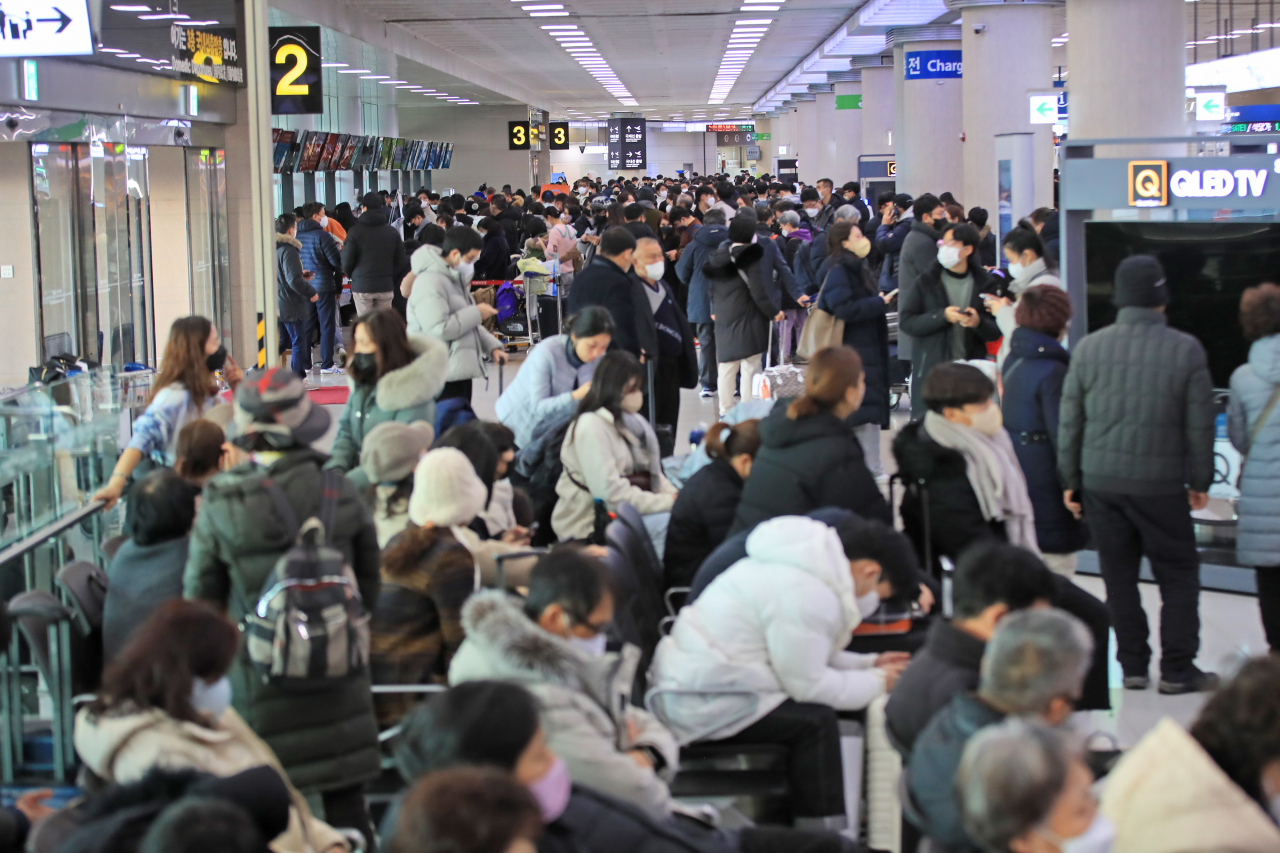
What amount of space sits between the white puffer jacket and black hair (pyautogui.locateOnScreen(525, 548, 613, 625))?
641 mm

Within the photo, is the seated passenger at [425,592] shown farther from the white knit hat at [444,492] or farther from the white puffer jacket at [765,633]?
the white puffer jacket at [765,633]

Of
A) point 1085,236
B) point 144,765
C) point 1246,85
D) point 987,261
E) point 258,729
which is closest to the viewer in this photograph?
point 144,765

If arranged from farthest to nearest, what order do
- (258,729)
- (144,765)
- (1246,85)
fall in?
(1246,85) → (258,729) → (144,765)

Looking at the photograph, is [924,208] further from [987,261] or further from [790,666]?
[790,666]

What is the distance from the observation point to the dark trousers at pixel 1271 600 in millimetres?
5285

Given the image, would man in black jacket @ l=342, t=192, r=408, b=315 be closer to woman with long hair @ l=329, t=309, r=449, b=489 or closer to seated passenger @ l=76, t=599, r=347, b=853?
woman with long hair @ l=329, t=309, r=449, b=489

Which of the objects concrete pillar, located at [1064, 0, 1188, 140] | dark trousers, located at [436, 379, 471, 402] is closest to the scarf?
dark trousers, located at [436, 379, 471, 402]

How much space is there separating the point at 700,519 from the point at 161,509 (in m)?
1.81

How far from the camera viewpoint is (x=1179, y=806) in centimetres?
236

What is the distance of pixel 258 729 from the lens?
3406 mm

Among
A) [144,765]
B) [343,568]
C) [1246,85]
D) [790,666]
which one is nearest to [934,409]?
[790,666]

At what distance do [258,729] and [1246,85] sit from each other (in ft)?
97.5

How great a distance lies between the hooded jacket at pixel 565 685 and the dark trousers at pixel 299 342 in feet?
34.3

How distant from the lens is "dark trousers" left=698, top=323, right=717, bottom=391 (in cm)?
1172
